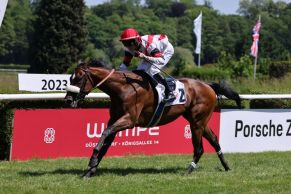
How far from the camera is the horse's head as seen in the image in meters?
7.85

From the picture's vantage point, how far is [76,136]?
10.6m

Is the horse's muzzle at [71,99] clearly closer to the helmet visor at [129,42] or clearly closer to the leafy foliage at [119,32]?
the helmet visor at [129,42]

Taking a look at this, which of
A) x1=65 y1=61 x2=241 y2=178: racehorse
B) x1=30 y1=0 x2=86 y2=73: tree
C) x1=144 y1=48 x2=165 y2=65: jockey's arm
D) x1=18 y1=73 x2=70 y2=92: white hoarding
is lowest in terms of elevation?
x1=30 y1=0 x2=86 y2=73: tree

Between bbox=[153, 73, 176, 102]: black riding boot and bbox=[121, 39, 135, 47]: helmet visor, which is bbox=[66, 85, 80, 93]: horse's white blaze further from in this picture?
bbox=[153, 73, 176, 102]: black riding boot

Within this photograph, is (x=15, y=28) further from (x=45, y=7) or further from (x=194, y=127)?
(x=194, y=127)

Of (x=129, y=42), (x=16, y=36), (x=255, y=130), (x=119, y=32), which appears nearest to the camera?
(x=129, y=42)

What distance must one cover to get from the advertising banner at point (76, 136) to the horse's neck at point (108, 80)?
2.43 m

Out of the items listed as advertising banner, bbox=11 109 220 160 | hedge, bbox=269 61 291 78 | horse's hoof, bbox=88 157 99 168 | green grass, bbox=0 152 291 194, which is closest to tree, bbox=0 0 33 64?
hedge, bbox=269 61 291 78

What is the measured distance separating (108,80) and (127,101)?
375mm

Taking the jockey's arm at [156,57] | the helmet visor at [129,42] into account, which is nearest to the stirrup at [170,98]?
the jockey's arm at [156,57]

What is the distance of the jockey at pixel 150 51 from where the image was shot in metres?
8.17

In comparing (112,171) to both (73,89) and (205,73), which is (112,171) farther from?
(205,73)

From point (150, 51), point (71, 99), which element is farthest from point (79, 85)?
point (150, 51)

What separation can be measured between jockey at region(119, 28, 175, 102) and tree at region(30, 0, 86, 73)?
1533 inches
